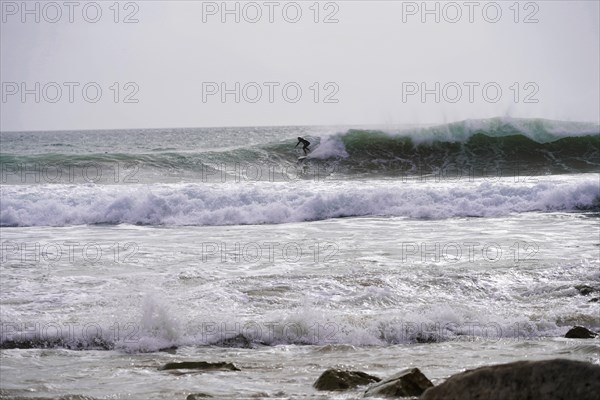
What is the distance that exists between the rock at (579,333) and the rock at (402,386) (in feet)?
7.43

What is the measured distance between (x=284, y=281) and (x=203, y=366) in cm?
279

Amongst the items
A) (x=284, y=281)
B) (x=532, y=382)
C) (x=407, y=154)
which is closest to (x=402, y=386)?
(x=532, y=382)

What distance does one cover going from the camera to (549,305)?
655cm

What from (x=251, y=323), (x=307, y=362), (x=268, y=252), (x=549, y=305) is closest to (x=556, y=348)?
(x=549, y=305)

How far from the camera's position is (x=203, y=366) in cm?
480

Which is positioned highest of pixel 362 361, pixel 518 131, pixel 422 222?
pixel 518 131

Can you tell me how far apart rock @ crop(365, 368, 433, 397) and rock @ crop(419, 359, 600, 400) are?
3.92 feet

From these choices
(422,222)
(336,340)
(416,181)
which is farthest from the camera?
(416,181)

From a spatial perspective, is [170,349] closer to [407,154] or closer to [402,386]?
[402,386]

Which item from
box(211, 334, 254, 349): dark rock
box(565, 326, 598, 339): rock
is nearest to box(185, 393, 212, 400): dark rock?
box(211, 334, 254, 349): dark rock

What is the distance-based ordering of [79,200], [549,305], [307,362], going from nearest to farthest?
1. [307,362]
2. [549,305]
3. [79,200]

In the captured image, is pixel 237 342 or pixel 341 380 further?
pixel 237 342

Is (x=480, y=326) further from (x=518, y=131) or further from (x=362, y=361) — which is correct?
(x=518, y=131)

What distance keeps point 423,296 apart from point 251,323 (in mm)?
1875
